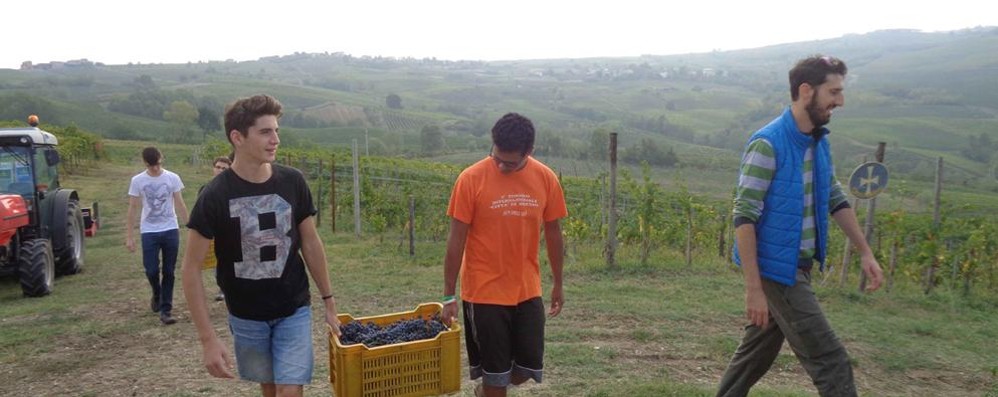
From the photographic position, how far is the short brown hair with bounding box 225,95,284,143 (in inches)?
118

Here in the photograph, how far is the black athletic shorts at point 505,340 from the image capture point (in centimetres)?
354

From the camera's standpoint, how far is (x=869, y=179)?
24.5 feet

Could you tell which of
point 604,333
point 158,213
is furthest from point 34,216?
point 604,333

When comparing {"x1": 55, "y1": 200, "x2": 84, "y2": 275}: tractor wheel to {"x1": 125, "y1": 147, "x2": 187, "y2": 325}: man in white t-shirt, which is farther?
{"x1": 55, "y1": 200, "x2": 84, "y2": 275}: tractor wheel

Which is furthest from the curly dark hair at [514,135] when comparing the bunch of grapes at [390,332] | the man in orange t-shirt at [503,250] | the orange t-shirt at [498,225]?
the bunch of grapes at [390,332]

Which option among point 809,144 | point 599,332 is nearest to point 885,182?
point 599,332

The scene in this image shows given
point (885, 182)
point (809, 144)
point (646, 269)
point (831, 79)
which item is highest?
point (831, 79)

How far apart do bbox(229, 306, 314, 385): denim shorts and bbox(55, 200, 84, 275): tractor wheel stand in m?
7.28

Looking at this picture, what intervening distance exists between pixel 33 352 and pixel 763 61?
173485 mm

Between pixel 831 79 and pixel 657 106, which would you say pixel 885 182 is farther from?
pixel 657 106

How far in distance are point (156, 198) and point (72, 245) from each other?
12.7 ft

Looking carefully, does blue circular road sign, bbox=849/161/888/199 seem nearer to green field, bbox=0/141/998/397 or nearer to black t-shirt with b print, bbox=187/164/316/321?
green field, bbox=0/141/998/397

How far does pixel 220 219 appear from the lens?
2.98 meters

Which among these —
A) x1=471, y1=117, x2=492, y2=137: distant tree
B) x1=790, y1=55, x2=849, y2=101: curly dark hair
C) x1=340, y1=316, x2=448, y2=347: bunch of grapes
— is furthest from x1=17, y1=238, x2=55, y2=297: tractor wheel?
x1=471, y1=117, x2=492, y2=137: distant tree
